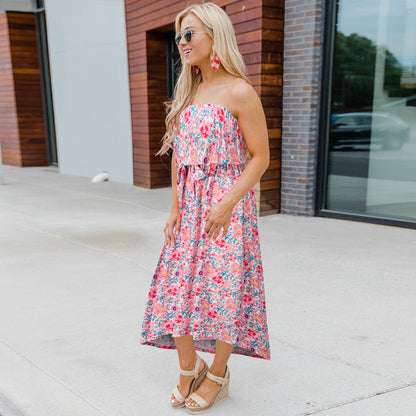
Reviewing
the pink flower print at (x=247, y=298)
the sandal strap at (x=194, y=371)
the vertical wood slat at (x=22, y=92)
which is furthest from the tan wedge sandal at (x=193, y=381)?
the vertical wood slat at (x=22, y=92)

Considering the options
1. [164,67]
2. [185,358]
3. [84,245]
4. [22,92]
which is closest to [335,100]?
[84,245]

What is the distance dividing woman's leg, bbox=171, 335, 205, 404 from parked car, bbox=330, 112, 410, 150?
4.77m

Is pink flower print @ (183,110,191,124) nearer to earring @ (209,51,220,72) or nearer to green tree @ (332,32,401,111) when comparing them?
earring @ (209,51,220,72)

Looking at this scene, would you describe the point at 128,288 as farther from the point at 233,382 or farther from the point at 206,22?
the point at 206,22

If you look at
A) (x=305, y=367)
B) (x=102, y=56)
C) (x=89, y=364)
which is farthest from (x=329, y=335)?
(x=102, y=56)

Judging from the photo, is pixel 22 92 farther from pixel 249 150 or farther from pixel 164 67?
pixel 249 150

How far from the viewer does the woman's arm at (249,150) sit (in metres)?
2.26

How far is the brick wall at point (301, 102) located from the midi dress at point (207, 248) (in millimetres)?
4462

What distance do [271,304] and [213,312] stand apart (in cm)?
157

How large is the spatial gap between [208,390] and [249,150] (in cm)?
119

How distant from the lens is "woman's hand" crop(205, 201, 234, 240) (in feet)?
7.38

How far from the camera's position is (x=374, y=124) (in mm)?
6516

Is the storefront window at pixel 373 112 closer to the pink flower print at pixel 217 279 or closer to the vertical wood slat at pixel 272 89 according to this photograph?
the vertical wood slat at pixel 272 89

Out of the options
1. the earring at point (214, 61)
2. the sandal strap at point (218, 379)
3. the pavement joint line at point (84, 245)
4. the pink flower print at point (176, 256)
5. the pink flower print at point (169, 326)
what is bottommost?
the pavement joint line at point (84, 245)
